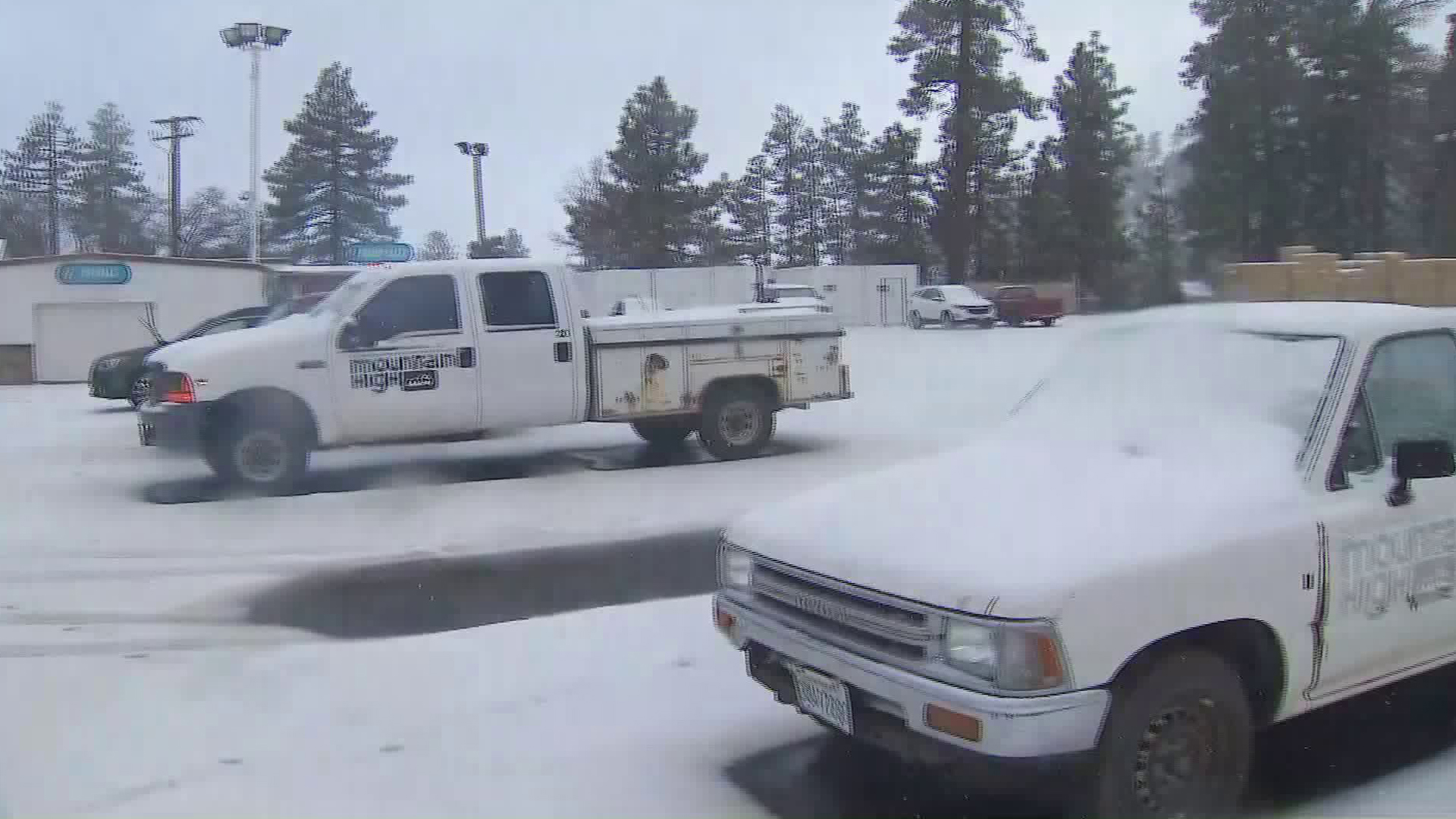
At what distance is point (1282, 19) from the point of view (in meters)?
10.5

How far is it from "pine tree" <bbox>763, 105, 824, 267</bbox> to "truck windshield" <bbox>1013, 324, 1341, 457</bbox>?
56.3m

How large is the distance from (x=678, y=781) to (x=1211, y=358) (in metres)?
2.58

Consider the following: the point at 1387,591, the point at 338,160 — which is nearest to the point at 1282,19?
the point at 1387,591

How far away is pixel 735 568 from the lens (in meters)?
4.50

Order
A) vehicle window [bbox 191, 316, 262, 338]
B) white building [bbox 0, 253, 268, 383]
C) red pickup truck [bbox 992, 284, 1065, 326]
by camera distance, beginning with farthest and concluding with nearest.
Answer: red pickup truck [bbox 992, 284, 1065, 326], white building [bbox 0, 253, 268, 383], vehicle window [bbox 191, 316, 262, 338]

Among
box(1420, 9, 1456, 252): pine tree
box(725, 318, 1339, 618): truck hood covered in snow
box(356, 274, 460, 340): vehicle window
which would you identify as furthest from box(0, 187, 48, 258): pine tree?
box(725, 318, 1339, 618): truck hood covered in snow

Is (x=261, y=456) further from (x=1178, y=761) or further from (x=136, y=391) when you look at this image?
(x=136, y=391)

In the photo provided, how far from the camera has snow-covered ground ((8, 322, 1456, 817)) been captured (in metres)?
4.25

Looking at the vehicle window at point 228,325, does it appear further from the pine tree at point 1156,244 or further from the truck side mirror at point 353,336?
the pine tree at point 1156,244

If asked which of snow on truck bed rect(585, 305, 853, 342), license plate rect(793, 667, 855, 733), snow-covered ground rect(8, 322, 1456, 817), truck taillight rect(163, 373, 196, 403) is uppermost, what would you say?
snow on truck bed rect(585, 305, 853, 342)

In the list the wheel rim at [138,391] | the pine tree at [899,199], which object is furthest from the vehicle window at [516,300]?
the pine tree at [899,199]

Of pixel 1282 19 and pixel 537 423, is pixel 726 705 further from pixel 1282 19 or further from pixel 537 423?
pixel 1282 19

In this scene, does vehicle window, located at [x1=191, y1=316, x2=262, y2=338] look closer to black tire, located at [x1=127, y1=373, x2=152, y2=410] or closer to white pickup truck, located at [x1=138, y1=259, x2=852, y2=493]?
black tire, located at [x1=127, y1=373, x2=152, y2=410]

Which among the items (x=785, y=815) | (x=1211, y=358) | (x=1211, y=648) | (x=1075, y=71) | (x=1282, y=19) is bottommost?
(x=785, y=815)
